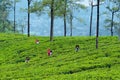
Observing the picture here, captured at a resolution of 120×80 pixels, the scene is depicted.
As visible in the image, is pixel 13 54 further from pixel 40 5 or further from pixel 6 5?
pixel 6 5

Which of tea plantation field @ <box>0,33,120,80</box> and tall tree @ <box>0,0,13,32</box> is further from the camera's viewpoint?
tall tree @ <box>0,0,13,32</box>

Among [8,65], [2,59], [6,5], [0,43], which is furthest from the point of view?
[6,5]

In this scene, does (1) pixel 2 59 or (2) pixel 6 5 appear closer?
(1) pixel 2 59

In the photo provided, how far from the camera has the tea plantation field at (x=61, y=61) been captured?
39.9 m

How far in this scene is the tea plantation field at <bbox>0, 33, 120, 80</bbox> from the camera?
3994 centimetres

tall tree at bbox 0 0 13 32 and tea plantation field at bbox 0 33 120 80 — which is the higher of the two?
tall tree at bbox 0 0 13 32

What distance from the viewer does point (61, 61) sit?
162 ft

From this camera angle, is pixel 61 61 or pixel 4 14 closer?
pixel 61 61

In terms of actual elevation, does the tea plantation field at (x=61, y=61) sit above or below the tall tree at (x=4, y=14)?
below

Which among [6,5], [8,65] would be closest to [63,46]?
[8,65]

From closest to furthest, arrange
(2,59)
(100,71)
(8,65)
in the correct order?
1. (100,71)
2. (8,65)
3. (2,59)

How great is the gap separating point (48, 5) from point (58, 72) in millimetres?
25936

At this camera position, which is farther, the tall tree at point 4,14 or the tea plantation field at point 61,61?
the tall tree at point 4,14

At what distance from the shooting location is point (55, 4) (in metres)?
65.2
